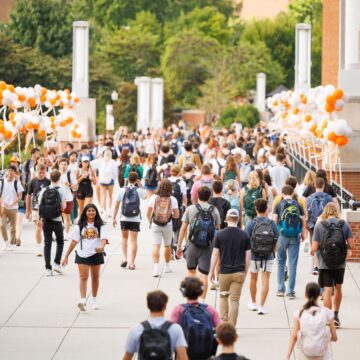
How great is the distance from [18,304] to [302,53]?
3613 cm

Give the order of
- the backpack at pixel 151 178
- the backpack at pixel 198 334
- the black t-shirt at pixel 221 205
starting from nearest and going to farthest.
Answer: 1. the backpack at pixel 198 334
2. the black t-shirt at pixel 221 205
3. the backpack at pixel 151 178

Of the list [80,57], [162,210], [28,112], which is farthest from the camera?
[80,57]

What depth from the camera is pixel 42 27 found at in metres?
72.2

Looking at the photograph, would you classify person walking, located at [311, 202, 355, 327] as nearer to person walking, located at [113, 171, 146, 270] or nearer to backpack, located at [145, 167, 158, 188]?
person walking, located at [113, 171, 146, 270]

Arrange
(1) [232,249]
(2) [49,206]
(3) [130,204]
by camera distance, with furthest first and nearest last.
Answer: (3) [130,204] → (2) [49,206] → (1) [232,249]

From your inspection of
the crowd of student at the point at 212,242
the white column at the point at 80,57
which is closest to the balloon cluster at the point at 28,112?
the crowd of student at the point at 212,242

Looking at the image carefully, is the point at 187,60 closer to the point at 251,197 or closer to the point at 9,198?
the point at 9,198

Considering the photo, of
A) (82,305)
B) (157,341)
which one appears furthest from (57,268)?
(157,341)

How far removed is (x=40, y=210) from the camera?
17.0 meters

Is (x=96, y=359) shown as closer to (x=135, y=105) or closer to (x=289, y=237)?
(x=289, y=237)

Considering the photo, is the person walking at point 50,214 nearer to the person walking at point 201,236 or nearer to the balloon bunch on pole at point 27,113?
the person walking at point 201,236

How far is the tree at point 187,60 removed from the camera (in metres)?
92.4

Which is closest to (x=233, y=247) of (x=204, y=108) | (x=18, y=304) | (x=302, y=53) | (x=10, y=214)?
(x=18, y=304)

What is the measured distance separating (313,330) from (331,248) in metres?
3.25
